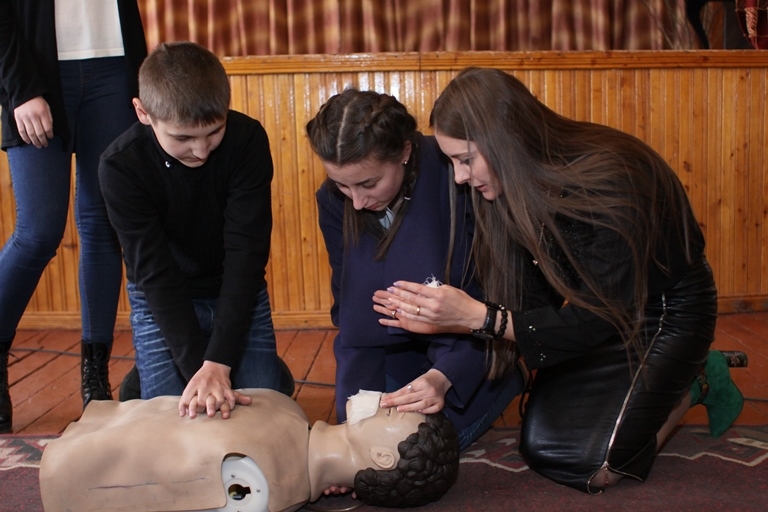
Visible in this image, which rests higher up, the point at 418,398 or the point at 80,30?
the point at 80,30

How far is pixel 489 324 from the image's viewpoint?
1.64m

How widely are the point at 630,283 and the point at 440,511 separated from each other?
0.59 meters

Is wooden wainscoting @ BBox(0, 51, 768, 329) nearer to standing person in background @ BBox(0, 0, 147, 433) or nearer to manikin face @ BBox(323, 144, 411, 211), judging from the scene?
standing person in background @ BBox(0, 0, 147, 433)

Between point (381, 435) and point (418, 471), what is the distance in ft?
0.32

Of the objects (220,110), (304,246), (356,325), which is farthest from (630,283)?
(304,246)

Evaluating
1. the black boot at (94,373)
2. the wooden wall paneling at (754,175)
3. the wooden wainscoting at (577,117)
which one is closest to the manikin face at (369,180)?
the black boot at (94,373)

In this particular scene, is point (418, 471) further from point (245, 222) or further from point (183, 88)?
point (183, 88)

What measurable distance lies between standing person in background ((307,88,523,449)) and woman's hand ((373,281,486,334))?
0.38 ft

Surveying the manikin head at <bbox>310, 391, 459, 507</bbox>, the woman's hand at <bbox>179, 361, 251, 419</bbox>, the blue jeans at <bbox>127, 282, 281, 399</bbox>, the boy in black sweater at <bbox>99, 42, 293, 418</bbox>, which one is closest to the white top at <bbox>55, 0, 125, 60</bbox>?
the boy in black sweater at <bbox>99, 42, 293, 418</bbox>

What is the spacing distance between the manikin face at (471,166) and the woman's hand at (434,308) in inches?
8.5

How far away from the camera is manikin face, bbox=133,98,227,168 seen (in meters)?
1.67

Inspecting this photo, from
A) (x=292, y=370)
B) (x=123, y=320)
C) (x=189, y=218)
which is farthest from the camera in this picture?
(x=123, y=320)

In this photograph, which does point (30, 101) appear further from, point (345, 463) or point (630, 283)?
point (630, 283)

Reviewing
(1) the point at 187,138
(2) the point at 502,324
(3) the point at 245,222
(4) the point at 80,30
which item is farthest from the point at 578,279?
(4) the point at 80,30
